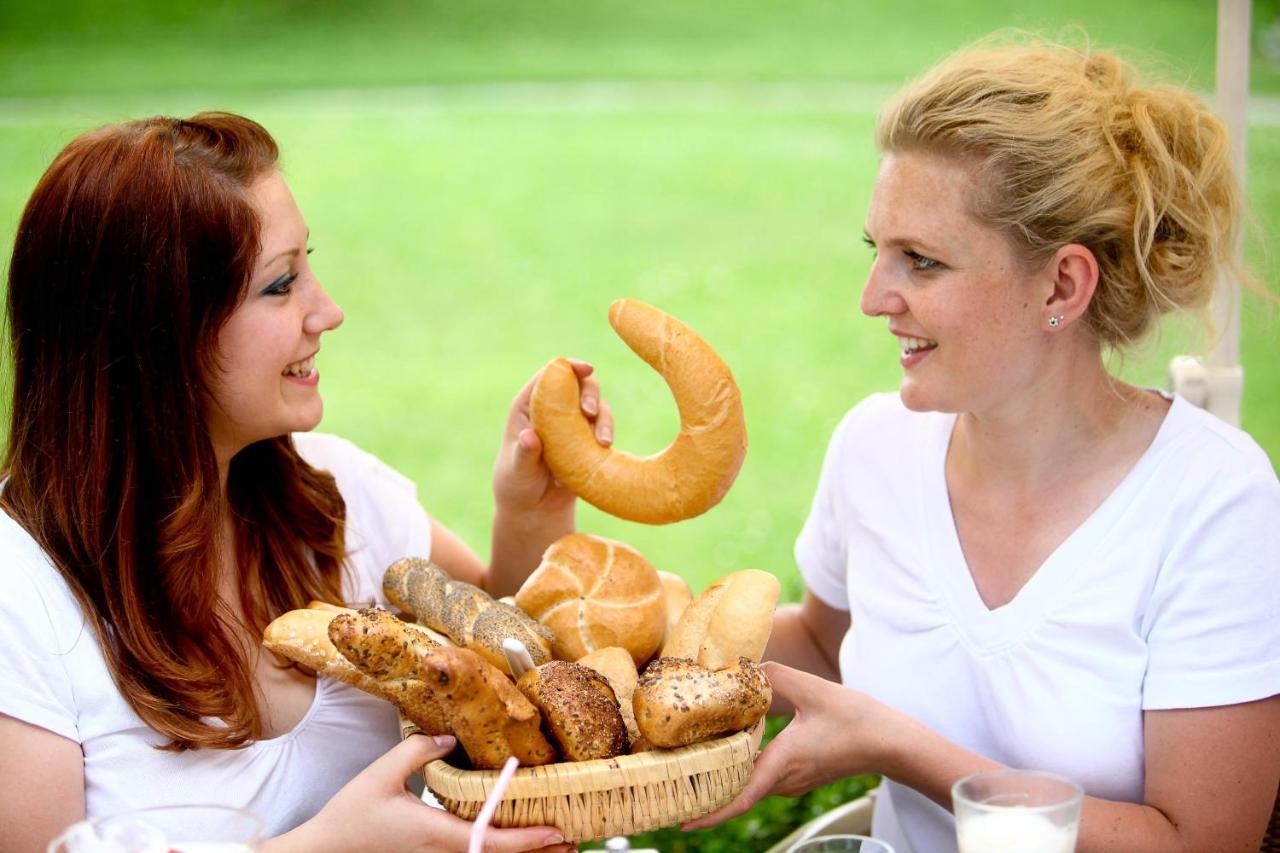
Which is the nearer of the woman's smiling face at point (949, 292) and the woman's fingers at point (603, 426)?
the woman's smiling face at point (949, 292)

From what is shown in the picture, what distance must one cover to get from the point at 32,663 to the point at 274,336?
1.71 feet

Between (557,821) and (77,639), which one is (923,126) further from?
(77,639)

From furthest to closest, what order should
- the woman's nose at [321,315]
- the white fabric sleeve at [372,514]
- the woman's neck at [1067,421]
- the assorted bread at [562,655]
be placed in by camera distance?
the white fabric sleeve at [372,514], the woman's neck at [1067,421], the woman's nose at [321,315], the assorted bread at [562,655]

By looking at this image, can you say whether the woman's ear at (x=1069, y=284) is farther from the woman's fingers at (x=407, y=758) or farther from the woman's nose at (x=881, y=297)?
the woman's fingers at (x=407, y=758)

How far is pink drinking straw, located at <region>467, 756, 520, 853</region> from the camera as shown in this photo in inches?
53.6

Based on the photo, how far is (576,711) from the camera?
1494 mm

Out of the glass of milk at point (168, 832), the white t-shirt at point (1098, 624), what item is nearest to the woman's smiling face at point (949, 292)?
the white t-shirt at point (1098, 624)

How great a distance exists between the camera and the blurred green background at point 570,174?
25.7 ft

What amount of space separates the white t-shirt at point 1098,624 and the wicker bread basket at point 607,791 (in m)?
0.63

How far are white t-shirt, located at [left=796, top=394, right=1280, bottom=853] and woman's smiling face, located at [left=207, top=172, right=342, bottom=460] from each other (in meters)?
0.94

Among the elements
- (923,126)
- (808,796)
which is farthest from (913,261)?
(808,796)

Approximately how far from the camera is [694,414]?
1.87 meters

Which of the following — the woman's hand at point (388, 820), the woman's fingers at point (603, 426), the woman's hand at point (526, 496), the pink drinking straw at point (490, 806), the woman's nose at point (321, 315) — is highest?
the woman's nose at point (321, 315)

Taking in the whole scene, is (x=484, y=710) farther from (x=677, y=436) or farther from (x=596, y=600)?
(x=677, y=436)
